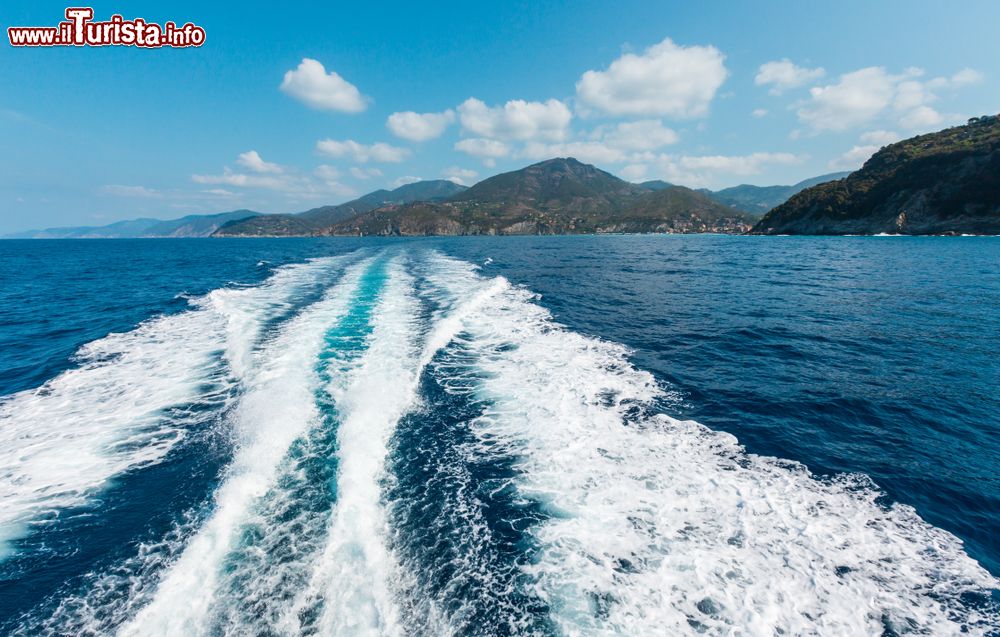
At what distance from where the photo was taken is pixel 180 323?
1944 centimetres

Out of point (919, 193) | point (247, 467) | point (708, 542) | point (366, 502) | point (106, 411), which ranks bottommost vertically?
point (708, 542)

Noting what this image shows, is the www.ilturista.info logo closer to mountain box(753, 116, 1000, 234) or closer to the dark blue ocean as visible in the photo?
the dark blue ocean

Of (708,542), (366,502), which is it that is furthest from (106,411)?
(708,542)

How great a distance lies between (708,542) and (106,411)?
1518 cm

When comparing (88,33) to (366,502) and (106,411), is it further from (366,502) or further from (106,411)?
(366,502)

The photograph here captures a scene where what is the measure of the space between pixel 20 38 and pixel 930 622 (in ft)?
140

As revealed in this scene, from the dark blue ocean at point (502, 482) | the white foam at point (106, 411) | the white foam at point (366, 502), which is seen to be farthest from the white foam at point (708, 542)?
the white foam at point (106, 411)

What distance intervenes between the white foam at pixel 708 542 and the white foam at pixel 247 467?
4.71 metres

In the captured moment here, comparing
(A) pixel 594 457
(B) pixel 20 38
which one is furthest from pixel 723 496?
(B) pixel 20 38

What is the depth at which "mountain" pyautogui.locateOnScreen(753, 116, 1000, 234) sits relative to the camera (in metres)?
77.7

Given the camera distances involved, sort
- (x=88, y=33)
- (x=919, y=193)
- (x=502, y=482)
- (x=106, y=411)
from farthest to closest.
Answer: (x=919, y=193) < (x=88, y=33) < (x=106, y=411) < (x=502, y=482)

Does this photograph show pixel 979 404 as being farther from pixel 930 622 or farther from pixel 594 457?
pixel 594 457

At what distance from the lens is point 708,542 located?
611cm

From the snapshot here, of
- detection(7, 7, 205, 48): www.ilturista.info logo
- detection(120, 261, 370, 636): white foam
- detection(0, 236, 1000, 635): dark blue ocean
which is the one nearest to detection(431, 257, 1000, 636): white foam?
detection(0, 236, 1000, 635): dark blue ocean
